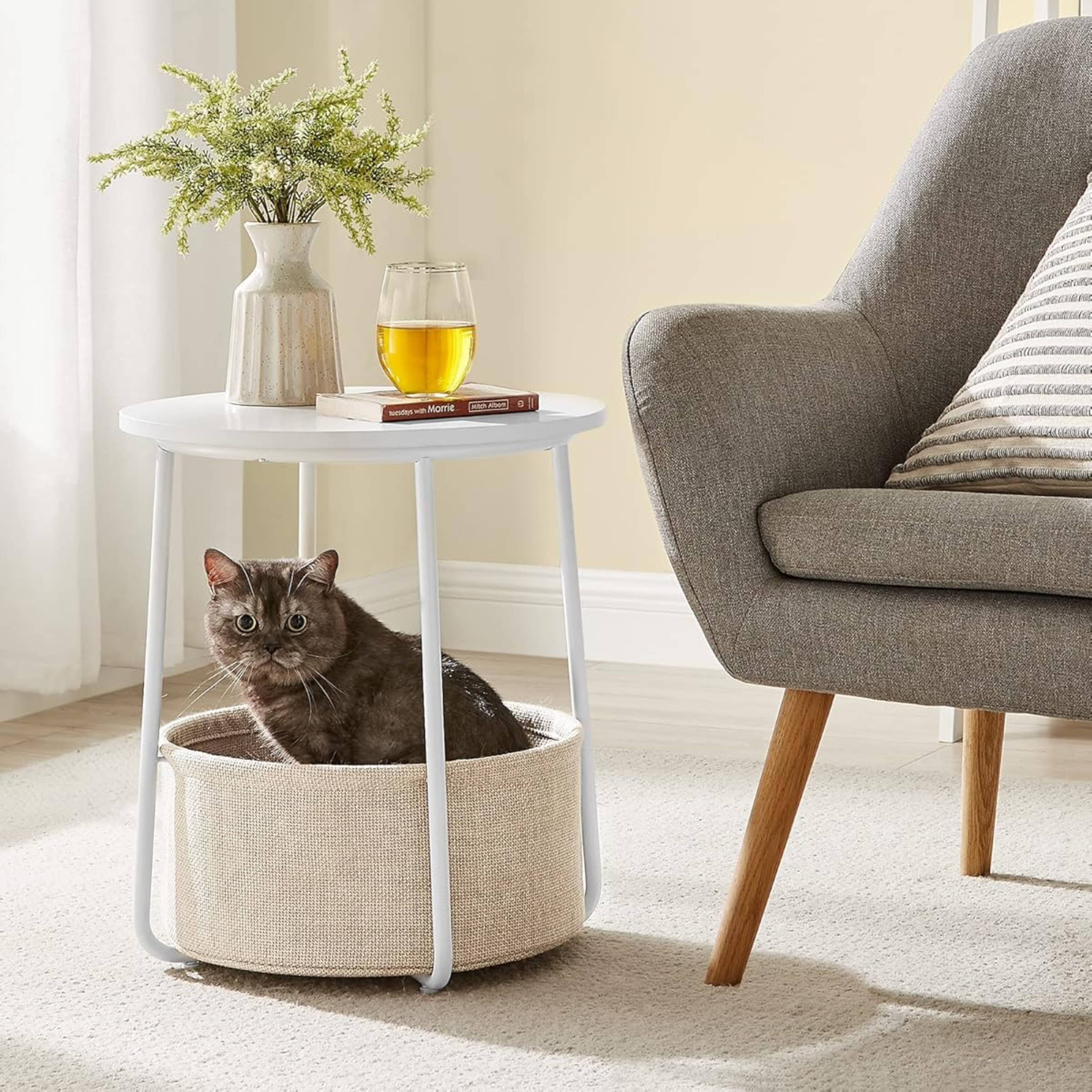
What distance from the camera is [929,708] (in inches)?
111

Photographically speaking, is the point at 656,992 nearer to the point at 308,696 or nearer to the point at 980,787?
the point at 308,696

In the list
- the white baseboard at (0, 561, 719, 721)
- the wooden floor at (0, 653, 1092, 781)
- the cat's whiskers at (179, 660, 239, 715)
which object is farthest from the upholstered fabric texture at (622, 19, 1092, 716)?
the white baseboard at (0, 561, 719, 721)

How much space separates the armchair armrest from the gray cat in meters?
0.28

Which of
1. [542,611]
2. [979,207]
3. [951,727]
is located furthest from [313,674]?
[542,611]

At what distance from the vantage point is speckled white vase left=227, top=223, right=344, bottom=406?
167cm

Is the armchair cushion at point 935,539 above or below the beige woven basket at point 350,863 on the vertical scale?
above

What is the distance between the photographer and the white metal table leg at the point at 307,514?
178 centimetres

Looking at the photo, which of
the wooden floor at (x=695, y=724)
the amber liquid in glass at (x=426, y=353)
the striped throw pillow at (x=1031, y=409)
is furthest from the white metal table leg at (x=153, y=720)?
the wooden floor at (x=695, y=724)

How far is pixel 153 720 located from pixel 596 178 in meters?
1.80

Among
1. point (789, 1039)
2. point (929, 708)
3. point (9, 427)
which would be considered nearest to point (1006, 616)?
point (789, 1039)

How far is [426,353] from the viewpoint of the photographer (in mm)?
1610

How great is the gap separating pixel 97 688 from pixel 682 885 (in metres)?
1.30

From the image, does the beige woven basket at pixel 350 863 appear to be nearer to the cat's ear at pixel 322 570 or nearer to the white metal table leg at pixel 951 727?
the cat's ear at pixel 322 570

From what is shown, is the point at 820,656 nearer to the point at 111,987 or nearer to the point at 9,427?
the point at 111,987
